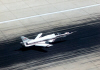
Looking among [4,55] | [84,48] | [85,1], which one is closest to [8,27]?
[4,55]

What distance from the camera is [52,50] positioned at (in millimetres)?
57094

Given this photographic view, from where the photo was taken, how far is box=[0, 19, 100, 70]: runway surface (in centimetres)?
5356

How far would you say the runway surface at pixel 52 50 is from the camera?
176 feet

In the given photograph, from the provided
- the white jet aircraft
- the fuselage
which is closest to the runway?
the white jet aircraft

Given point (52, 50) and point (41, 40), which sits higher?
point (41, 40)

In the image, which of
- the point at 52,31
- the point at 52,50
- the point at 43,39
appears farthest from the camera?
the point at 52,31

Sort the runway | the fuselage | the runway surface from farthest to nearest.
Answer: the fuselage, the runway, the runway surface

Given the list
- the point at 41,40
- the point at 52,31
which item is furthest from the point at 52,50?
the point at 52,31

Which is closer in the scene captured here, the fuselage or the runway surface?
the runway surface

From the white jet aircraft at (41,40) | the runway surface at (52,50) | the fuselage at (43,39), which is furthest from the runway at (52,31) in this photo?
the fuselage at (43,39)

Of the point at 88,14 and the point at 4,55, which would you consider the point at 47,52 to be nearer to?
the point at 4,55

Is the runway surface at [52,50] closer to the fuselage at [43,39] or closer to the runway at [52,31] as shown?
the runway at [52,31]

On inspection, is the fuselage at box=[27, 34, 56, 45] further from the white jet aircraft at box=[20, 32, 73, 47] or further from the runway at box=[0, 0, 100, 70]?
the runway at box=[0, 0, 100, 70]

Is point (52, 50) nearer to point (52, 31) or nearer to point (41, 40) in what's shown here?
point (41, 40)
